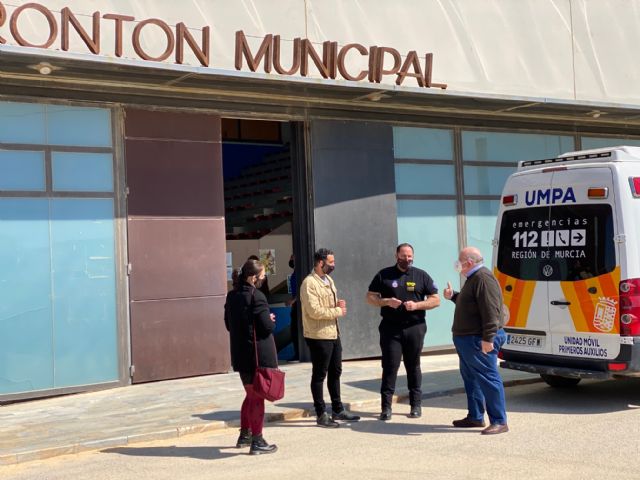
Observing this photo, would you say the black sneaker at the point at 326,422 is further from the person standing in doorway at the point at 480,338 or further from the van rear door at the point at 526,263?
the van rear door at the point at 526,263

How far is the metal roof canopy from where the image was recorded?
35.2 feet

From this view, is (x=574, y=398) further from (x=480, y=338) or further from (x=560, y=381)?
(x=480, y=338)

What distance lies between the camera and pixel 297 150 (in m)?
14.0

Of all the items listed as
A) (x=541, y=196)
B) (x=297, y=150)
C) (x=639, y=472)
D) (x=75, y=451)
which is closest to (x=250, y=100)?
(x=297, y=150)

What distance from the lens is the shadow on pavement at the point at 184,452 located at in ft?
26.4

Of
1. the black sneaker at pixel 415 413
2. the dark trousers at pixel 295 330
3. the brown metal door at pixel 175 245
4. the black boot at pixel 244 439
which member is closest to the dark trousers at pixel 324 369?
the black sneaker at pixel 415 413

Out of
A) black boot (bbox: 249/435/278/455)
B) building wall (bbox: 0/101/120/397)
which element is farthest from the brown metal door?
black boot (bbox: 249/435/278/455)

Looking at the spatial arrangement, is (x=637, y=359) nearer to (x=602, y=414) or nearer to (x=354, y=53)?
(x=602, y=414)

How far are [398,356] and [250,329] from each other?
211cm

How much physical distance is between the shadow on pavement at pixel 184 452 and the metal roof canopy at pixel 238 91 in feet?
14.8

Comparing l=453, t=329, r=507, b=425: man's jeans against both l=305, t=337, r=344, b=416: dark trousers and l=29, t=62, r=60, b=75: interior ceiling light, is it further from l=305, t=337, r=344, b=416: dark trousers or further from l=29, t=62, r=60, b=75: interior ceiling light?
l=29, t=62, r=60, b=75: interior ceiling light

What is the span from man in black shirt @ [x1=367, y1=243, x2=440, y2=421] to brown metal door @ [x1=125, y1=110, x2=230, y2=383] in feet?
12.6

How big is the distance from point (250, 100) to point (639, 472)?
27.6 ft

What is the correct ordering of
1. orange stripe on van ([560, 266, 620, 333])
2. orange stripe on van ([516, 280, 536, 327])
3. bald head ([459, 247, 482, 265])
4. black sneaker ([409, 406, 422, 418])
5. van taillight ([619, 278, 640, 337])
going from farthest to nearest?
orange stripe on van ([516, 280, 536, 327]) < black sneaker ([409, 406, 422, 418]) < orange stripe on van ([560, 266, 620, 333]) < van taillight ([619, 278, 640, 337]) < bald head ([459, 247, 482, 265])
